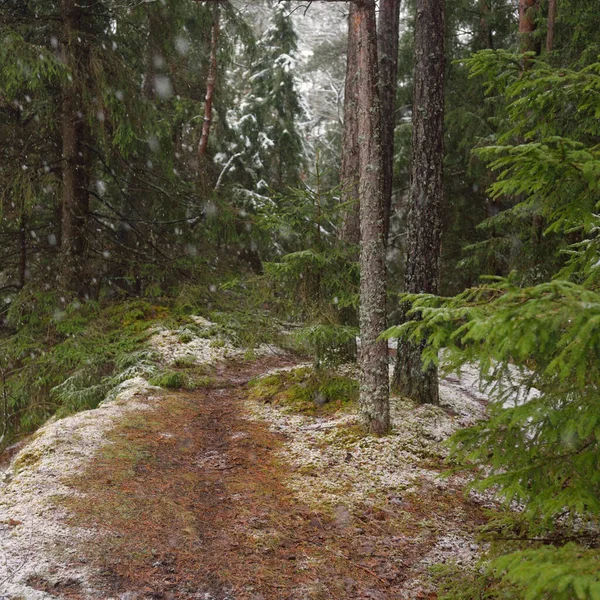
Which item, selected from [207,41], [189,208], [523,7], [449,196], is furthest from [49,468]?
[449,196]

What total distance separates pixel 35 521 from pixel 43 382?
435 cm

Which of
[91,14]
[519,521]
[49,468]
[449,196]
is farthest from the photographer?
[449,196]

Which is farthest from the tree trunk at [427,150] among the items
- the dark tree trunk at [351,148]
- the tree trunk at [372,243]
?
the dark tree trunk at [351,148]

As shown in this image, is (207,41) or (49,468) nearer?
(49,468)

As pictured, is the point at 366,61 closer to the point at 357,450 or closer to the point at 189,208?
the point at 357,450

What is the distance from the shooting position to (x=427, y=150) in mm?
6785

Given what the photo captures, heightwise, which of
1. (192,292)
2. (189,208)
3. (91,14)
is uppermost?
(91,14)

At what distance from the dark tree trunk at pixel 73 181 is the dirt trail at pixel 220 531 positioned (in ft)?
16.1

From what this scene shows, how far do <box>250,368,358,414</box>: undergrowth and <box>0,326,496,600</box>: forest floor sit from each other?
29 cm

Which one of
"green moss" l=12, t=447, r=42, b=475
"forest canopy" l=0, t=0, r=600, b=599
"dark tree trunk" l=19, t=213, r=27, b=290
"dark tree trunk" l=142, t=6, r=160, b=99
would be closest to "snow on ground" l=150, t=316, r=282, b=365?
"forest canopy" l=0, t=0, r=600, b=599

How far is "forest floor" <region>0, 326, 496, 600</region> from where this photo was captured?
3.63 meters

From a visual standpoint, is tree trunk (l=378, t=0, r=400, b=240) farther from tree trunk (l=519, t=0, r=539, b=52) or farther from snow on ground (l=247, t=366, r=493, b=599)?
snow on ground (l=247, t=366, r=493, b=599)

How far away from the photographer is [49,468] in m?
4.91

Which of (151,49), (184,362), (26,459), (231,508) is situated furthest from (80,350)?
(151,49)
